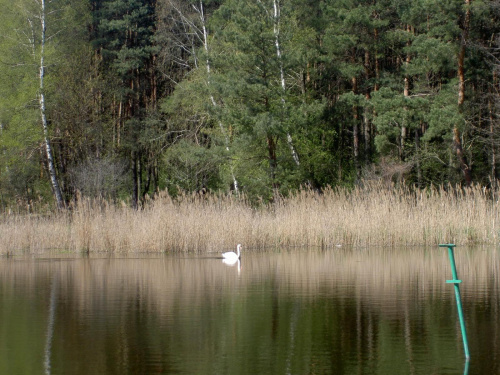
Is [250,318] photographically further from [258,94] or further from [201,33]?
[201,33]

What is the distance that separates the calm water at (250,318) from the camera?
630cm

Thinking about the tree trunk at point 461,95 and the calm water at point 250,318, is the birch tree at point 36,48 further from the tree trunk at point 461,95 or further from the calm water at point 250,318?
the calm water at point 250,318

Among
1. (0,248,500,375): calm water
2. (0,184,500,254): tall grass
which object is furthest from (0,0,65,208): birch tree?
(0,248,500,375): calm water

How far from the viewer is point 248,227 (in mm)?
17781

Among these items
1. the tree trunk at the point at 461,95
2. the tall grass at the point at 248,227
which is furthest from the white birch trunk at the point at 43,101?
the tree trunk at the point at 461,95

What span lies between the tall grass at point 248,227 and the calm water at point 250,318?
2.81 metres

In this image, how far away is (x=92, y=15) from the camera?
38.7m

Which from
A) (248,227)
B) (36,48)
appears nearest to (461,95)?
(248,227)

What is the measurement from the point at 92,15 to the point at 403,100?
1775 centimetres

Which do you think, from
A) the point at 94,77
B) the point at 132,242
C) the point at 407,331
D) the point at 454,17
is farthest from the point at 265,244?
the point at 94,77

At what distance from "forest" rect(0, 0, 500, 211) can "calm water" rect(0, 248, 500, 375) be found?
471 inches

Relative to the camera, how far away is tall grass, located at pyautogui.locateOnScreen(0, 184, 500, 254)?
56.2 ft

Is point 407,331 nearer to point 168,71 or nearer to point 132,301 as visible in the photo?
point 132,301

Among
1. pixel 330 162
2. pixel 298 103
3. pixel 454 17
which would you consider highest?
pixel 454 17
